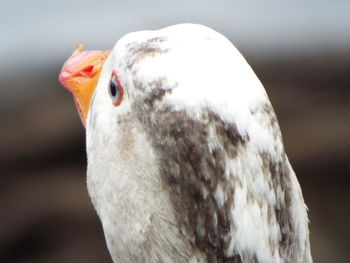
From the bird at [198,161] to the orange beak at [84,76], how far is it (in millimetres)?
296

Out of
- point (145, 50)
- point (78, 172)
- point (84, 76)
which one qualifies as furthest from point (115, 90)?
point (78, 172)

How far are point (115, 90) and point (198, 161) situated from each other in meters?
0.37

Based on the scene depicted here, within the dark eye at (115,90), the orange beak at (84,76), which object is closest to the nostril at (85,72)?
the orange beak at (84,76)

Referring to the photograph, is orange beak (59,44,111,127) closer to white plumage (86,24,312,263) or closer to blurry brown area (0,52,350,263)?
white plumage (86,24,312,263)

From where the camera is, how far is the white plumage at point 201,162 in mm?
1844

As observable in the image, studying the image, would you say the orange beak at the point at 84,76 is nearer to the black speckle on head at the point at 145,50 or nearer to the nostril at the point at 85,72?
the nostril at the point at 85,72

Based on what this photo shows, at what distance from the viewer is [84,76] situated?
7.82 ft

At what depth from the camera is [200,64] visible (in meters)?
1.91

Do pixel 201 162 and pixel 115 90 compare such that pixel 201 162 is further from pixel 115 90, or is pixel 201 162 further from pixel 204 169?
pixel 115 90

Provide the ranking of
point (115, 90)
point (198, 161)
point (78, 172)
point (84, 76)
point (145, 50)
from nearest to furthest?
A: point (198, 161) < point (145, 50) < point (115, 90) < point (84, 76) < point (78, 172)

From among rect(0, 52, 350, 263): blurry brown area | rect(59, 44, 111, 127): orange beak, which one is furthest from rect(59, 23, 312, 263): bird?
rect(0, 52, 350, 263): blurry brown area

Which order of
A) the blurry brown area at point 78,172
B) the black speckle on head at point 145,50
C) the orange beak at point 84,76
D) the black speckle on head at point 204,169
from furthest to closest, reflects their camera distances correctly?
1. the blurry brown area at point 78,172
2. the orange beak at point 84,76
3. the black speckle on head at point 145,50
4. the black speckle on head at point 204,169

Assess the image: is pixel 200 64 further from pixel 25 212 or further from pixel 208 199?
pixel 25 212

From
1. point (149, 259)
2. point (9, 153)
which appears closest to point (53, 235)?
point (9, 153)
